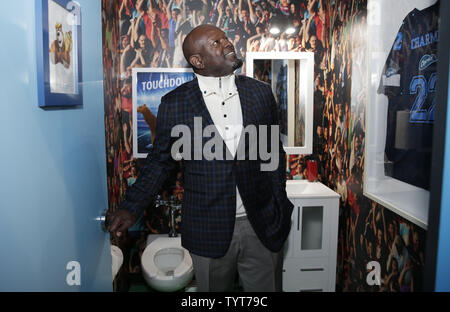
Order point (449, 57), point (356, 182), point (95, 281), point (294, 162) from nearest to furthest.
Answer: point (449, 57) → point (95, 281) → point (356, 182) → point (294, 162)

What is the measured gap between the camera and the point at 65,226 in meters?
0.91

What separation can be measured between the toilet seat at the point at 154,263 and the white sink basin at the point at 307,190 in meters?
0.79

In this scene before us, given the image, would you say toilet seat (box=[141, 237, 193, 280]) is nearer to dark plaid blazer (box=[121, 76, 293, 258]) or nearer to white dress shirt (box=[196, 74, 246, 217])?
dark plaid blazer (box=[121, 76, 293, 258])

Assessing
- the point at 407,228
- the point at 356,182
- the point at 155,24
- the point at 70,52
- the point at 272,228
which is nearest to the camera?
the point at 70,52

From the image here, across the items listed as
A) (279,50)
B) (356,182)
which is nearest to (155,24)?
(279,50)

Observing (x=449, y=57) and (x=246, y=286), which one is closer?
(x=449, y=57)

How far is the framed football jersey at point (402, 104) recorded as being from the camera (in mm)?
1440

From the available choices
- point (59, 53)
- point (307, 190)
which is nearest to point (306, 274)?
point (307, 190)

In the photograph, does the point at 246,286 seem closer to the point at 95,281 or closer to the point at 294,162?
the point at 95,281

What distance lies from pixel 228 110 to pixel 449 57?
0.82 m

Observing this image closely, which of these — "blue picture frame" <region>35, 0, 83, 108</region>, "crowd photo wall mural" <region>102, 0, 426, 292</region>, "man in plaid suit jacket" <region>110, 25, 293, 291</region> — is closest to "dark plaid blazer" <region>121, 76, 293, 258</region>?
"man in plaid suit jacket" <region>110, 25, 293, 291</region>

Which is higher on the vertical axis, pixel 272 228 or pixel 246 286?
pixel 272 228

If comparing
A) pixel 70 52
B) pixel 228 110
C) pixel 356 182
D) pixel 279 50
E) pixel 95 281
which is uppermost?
pixel 279 50

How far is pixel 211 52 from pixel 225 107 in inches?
8.5
